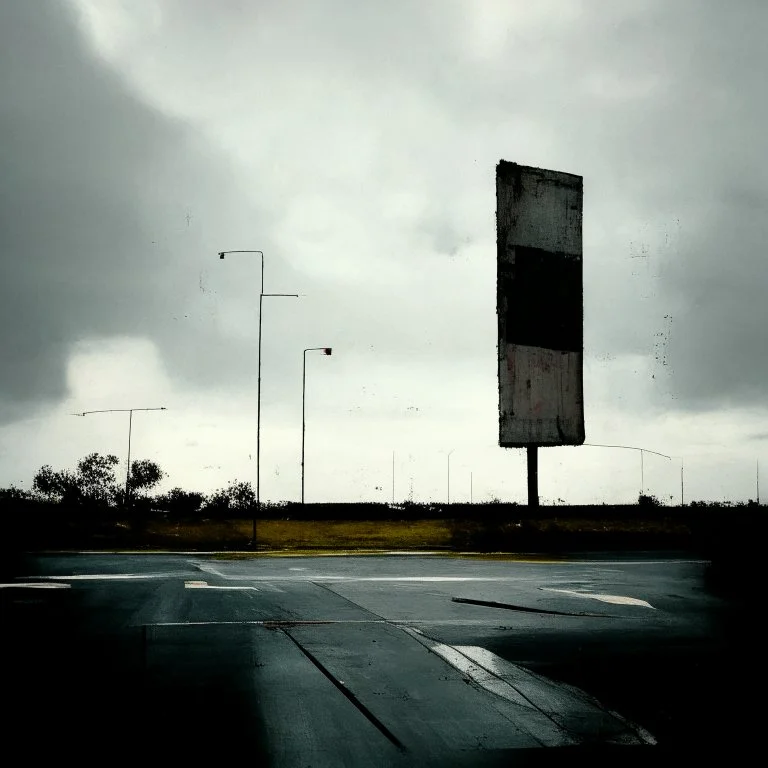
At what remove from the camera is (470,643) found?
10500 mm

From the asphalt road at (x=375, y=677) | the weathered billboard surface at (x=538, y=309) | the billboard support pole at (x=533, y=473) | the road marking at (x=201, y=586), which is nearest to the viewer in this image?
the asphalt road at (x=375, y=677)

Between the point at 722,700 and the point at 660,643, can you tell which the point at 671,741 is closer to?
the point at 722,700

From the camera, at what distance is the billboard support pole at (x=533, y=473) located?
1766 inches

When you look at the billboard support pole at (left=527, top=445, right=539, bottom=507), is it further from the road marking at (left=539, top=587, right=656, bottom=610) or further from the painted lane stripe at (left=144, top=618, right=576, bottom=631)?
the painted lane stripe at (left=144, top=618, right=576, bottom=631)

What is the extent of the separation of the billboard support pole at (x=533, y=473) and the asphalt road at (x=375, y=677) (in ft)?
91.5

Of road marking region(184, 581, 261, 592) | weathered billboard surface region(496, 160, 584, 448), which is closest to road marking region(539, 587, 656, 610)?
road marking region(184, 581, 261, 592)

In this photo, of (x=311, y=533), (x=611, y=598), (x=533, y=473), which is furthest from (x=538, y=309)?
(x=611, y=598)

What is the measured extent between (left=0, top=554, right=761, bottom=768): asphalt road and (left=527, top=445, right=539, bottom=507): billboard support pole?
27903mm

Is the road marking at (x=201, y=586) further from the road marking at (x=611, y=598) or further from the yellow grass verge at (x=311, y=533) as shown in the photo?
the yellow grass verge at (x=311, y=533)

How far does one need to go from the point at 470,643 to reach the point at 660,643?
87.3 inches

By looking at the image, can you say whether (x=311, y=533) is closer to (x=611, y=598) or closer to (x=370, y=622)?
→ (x=611, y=598)

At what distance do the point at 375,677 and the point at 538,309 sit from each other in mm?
37223

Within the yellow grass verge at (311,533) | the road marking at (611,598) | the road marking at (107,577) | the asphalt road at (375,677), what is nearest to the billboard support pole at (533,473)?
the yellow grass verge at (311,533)

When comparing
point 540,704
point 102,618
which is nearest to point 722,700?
point 540,704
